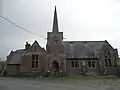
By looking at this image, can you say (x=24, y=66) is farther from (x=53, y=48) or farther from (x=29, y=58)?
(x=53, y=48)

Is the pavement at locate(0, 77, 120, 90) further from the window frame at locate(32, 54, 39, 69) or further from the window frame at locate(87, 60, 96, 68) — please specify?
the window frame at locate(87, 60, 96, 68)

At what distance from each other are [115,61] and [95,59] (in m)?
4.74

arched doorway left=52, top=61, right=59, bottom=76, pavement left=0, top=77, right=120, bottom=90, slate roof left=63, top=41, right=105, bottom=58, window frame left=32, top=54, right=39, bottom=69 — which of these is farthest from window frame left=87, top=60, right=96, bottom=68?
pavement left=0, top=77, right=120, bottom=90

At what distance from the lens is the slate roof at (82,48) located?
41719 millimetres

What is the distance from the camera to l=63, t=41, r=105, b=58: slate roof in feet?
137

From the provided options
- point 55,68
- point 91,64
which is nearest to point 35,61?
point 55,68

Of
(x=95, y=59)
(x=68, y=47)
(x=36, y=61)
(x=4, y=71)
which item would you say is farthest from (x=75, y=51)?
(x=4, y=71)

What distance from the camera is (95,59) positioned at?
41531mm

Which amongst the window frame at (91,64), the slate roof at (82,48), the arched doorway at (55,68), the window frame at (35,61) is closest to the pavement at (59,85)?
the arched doorway at (55,68)

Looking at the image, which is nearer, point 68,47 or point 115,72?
point 115,72

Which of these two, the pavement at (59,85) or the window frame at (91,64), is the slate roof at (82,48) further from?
the pavement at (59,85)

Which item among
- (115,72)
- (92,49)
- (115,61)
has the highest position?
(92,49)

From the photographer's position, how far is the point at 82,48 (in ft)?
144

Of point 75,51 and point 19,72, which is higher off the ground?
point 75,51
